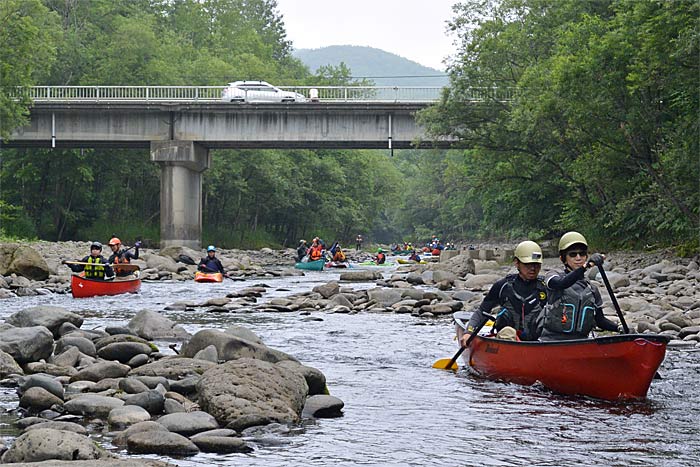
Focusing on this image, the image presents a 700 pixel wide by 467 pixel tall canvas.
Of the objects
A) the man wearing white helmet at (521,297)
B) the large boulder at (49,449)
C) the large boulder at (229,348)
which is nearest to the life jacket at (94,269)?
the large boulder at (229,348)

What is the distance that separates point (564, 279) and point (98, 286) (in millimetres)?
17396

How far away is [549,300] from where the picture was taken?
415 inches

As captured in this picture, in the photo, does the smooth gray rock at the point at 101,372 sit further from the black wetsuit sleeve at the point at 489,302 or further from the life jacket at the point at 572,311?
the life jacket at the point at 572,311

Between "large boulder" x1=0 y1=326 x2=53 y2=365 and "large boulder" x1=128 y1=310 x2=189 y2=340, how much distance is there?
10.2 ft

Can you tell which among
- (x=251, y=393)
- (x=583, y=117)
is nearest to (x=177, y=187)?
(x=583, y=117)

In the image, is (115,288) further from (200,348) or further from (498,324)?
(498,324)

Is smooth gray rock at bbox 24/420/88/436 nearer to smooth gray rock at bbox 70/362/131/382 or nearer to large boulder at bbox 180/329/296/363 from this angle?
smooth gray rock at bbox 70/362/131/382

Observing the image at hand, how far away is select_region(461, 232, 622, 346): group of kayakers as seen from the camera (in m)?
9.99

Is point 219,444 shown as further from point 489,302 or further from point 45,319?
point 45,319

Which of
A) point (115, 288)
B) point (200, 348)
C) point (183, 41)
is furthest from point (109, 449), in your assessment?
point (183, 41)

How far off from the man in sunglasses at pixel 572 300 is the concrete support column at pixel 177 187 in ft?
144

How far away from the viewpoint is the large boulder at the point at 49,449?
690 cm

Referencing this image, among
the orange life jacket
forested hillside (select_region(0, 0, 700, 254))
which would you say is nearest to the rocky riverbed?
forested hillside (select_region(0, 0, 700, 254))

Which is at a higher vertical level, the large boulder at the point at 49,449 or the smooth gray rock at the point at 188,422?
the large boulder at the point at 49,449
